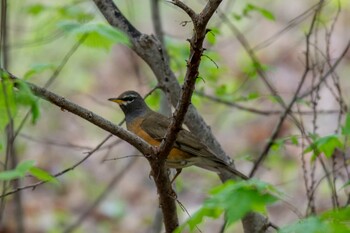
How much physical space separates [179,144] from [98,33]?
1.40m

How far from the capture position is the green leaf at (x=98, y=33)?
310cm

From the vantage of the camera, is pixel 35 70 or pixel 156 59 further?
pixel 156 59

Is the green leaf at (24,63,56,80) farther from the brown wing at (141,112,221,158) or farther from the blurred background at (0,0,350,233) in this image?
the blurred background at (0,0,350,233)

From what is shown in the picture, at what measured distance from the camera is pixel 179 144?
176 inches

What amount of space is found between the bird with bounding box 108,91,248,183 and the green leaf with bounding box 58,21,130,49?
73 centimetres

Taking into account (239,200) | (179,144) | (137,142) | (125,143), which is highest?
(125,143)

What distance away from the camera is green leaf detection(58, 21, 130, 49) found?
310 centimetres

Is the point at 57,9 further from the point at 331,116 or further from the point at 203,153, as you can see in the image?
the point at 331,116

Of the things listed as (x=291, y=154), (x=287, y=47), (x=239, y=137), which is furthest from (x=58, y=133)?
(x=287, y=47)

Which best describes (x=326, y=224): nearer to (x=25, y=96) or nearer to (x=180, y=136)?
(x=25, y=96)

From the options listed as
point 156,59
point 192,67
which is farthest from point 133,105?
point 192,67

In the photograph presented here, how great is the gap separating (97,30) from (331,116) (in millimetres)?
7006

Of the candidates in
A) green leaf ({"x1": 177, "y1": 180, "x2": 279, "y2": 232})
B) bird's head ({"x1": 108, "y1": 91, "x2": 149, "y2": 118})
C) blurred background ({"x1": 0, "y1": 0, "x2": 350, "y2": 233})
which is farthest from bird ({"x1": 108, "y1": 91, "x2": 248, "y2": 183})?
blurred background ({"x1": 0, "y1": 0, "x2": 350, "y2": 233})

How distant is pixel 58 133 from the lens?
10.2 metres
